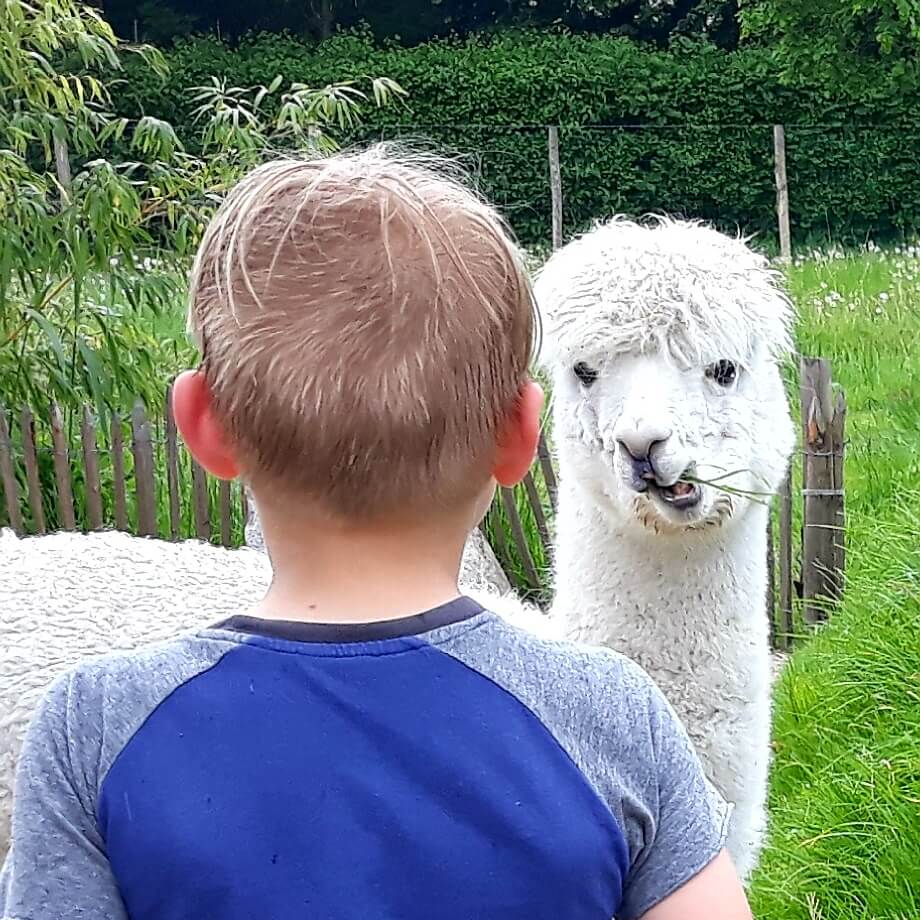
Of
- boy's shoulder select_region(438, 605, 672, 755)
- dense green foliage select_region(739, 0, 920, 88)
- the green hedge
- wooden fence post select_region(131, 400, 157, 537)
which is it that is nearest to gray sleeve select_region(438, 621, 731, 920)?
boy's shoulder select_region(438, 605, 672, 755)

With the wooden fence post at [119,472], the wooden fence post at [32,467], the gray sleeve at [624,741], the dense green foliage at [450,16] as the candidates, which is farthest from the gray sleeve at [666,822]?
the dense green foliage at [450,16]

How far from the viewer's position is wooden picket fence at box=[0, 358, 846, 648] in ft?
15.9

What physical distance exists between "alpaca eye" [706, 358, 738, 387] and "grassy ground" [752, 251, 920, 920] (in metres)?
0.84

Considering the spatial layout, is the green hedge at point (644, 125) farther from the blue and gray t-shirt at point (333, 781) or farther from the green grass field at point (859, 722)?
the blue and gray t-shirt at point (333, 781)

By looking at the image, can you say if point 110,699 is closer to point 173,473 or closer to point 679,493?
point 679,493

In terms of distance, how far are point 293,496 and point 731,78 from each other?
19.8m

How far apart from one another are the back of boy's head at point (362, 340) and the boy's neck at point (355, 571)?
2 cm

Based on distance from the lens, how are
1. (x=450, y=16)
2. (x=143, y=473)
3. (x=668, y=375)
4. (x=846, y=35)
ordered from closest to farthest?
(x=668, y=375) → (x=143, y=473) → (x=846, y=35) → (x=450, y=16)

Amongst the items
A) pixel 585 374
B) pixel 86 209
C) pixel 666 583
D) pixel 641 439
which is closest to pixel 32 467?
pixel 86 209

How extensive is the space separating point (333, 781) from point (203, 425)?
11.8 inches

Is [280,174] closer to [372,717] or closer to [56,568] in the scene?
[372,717]

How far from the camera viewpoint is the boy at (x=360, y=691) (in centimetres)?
97

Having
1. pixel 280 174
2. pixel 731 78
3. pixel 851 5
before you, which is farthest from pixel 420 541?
pixel 731 78

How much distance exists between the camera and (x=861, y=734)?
3.22 m
